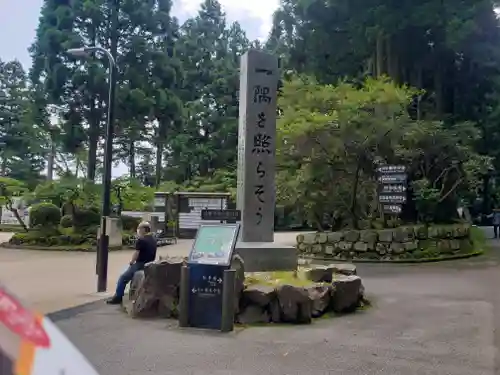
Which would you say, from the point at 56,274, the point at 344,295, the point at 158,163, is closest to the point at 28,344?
the point at 344,295

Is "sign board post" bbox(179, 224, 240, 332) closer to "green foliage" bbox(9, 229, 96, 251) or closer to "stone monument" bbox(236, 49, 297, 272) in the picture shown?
"stone monument" bbox(236, 49, 297, 272)

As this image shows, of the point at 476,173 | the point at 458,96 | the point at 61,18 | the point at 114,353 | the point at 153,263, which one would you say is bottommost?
the point at 114,353

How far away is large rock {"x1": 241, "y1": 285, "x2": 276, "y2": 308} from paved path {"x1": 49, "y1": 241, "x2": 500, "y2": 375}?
1.41 feet

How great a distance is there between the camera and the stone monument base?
31.0 feet

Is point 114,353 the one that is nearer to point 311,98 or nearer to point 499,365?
point 499,365

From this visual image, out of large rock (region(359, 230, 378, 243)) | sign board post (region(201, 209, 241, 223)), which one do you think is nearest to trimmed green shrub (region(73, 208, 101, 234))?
large rock (region(359, 230, 378, 243))

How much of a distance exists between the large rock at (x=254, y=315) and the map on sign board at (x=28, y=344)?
5.66m

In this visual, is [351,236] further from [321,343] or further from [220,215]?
[321,343]

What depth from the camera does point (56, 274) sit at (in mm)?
12273

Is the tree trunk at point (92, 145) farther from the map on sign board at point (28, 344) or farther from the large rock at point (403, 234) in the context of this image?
the map on sign board at point (28, 344)

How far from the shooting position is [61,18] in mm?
24344

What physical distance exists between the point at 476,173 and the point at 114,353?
45.5ft

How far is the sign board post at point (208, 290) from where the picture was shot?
657cm

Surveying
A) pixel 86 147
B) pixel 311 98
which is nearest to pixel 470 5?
pixel 311 98
